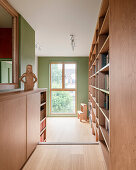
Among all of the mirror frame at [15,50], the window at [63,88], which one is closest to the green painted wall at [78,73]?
the window at [63,88]

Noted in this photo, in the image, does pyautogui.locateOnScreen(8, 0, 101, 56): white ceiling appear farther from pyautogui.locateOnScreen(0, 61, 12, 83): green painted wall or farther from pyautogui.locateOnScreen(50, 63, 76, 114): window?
pyautogui.locateOnScreen(50, 63, 76, 114): window

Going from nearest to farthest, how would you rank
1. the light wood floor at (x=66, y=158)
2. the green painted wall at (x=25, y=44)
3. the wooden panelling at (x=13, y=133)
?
the wooden panelling at (x=13, y=133) < the light wood floor at (x=66, y=158) < the green painted wall at (x=25, y=44)

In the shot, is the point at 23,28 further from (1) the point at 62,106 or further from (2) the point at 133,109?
(1) the point at 62,106

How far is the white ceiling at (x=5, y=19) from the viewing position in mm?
2241

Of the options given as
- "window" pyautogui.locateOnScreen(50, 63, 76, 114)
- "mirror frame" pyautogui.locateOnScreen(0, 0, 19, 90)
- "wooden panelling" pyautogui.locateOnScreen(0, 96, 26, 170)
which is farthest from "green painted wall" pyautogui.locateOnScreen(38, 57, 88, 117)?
"wooden panelling" pyautogui.locateOnScreen(0, 96, 26, 170)

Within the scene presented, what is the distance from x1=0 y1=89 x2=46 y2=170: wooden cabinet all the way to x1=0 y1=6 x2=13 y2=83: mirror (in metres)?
0.59

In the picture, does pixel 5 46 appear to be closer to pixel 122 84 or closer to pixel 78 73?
pixel 122 84

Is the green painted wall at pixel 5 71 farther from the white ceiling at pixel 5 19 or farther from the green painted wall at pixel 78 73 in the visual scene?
the green painted wall at pixel 78 73

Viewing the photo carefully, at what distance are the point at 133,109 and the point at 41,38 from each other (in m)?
3.31

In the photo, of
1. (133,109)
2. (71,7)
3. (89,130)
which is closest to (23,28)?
(71,7)

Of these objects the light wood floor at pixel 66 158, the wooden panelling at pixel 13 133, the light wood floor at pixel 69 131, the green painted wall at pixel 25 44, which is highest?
the green painted wall at pixel 25 44

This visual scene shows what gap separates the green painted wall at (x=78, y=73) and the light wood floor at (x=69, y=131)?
1234mm

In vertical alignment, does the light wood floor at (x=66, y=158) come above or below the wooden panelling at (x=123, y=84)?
below

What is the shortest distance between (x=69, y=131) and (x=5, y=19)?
365cm
